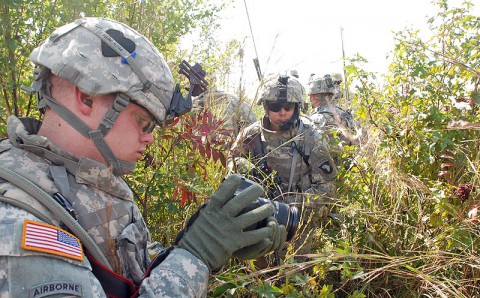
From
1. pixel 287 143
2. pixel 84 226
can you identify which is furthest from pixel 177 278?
pixel 287 143

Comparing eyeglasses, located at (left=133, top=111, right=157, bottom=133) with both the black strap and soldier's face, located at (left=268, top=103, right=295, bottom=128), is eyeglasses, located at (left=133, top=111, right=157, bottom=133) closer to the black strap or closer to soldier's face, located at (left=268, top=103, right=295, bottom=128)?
the black strap

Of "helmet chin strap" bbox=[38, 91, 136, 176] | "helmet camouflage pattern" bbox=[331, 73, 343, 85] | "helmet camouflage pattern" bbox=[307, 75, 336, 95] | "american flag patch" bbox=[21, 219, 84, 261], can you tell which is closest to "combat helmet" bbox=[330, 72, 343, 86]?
"helmet camouflage pattern" bbox=[331, 73, 343, 85]

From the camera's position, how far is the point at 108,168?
148cm

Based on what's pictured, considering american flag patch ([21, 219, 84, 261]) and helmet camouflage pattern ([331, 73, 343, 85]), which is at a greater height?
american flag patch ([21, 219, 84, 261])

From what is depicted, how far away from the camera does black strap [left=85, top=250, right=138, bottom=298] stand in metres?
1.32

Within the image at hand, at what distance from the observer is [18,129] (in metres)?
1.41

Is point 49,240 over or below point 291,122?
over

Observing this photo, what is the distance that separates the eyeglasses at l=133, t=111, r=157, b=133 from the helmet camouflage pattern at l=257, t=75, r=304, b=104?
258 centimetres

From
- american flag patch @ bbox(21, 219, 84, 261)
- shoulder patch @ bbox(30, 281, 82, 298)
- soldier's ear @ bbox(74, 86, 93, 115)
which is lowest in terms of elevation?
shoulder patch @ bbox(30, 281, 82, 298)

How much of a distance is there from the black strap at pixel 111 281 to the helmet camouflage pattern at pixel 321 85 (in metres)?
6.21

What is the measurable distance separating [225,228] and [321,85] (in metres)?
6.07

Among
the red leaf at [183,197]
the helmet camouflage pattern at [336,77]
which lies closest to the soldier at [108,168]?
the red leaf at [183,197]

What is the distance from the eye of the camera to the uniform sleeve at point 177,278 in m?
1.30

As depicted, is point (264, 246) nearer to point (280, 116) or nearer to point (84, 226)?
point (84, 226)
